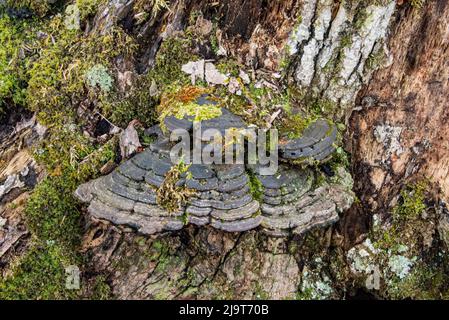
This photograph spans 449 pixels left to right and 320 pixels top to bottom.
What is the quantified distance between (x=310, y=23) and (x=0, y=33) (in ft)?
10.8

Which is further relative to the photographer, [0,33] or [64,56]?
[0,33]

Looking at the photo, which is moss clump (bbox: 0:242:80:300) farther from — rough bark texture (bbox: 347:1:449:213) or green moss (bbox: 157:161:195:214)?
rough bark texture (bbox: 347:1:449:213)

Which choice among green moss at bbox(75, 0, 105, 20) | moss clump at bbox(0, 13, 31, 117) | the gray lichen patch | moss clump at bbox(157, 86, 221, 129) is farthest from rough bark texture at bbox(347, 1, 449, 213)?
moss clump at bbox(0, 13, 31, 117)

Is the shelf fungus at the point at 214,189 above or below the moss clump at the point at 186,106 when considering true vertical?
below

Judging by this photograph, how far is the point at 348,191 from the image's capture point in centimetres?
443

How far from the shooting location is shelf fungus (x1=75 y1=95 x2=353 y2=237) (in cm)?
379

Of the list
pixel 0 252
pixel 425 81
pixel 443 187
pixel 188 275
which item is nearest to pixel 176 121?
pixel 188 275

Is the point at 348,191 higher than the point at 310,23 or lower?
lower

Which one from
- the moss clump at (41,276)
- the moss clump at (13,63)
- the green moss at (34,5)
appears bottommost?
the moss clump at (41,276)

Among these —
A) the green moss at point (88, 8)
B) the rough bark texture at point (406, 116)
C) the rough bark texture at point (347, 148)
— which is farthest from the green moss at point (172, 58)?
the rough bark texture at point (406, 116)

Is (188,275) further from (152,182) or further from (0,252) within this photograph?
(0,252)

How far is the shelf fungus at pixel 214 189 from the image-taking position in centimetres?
379

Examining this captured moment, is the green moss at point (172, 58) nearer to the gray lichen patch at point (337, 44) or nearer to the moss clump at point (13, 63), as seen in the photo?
the gray lichen patch at point (337, 44)

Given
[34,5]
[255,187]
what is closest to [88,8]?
[34,5]
